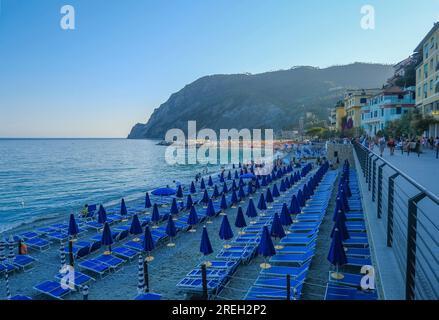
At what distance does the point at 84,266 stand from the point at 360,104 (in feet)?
194

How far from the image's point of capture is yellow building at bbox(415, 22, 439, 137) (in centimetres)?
2777

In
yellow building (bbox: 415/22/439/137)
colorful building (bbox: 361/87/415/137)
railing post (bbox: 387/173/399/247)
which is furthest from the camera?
colorful building (bbox: 361/87/415/137)

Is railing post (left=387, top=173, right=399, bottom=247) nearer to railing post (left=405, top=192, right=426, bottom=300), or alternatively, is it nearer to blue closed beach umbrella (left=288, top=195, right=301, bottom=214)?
railing post (left=405, top=192, right=426, bottom=300)

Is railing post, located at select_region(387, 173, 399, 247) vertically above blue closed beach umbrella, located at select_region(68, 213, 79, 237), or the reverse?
railing post, located at select_region(387, 173, 399, 247)

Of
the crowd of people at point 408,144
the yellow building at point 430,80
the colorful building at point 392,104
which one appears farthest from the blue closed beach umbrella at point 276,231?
the colorful building at point 392,104

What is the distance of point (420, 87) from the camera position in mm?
33312

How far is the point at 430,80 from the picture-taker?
2970cm

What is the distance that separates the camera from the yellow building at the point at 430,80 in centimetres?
2777

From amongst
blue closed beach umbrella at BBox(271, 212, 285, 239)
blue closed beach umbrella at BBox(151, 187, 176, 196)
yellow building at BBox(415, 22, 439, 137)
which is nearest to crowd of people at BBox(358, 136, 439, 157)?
yellow building at BBox(415, 22, 439, 137)

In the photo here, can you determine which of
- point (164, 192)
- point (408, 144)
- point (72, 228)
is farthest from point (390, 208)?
point (408, 144)

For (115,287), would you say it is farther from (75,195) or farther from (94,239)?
(75,195)

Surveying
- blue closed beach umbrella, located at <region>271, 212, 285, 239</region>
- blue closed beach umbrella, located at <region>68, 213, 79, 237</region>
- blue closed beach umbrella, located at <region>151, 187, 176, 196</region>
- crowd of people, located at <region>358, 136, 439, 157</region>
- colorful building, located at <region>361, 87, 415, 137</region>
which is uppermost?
colorful building, located at <region>361, 87, 415, 137</region>

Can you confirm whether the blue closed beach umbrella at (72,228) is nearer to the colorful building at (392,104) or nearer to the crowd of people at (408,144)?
the crowd of people at (408,144)
